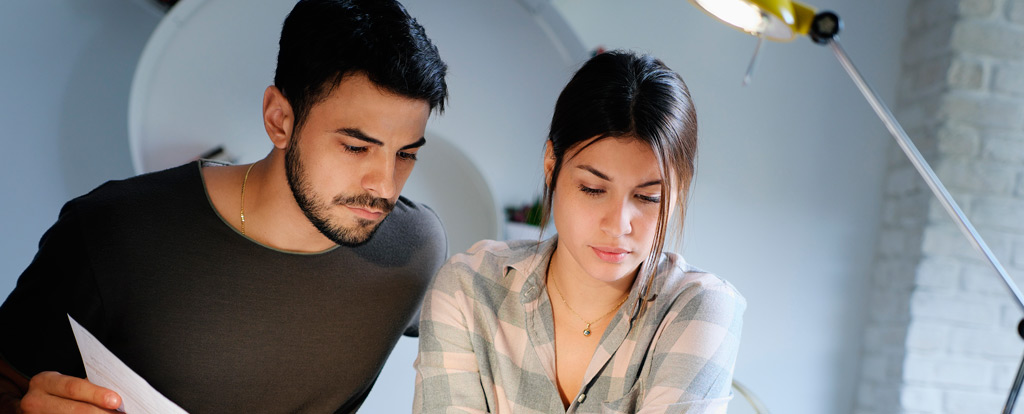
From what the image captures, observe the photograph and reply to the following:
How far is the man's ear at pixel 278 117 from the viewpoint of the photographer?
116 cm

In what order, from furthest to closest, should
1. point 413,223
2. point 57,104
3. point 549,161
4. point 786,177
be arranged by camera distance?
point 786,177 < point 57,104 < point 413,223 < point 549,161

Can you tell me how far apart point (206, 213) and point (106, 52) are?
633 millimetres

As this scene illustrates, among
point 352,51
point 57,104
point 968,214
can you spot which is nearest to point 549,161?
point 352,51

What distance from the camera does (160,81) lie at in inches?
55.1

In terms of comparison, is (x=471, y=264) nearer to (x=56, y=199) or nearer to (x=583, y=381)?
(x=583, y=381)

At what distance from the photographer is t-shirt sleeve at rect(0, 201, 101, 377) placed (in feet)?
3.54

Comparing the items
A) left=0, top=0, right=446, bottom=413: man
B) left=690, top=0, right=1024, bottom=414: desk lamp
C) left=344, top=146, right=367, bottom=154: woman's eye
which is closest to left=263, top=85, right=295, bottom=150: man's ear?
left=0, top=0, right=446, bottom=413: man

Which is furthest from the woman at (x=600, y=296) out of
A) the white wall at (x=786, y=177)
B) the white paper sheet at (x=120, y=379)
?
the white wall at (x=786, y=177)

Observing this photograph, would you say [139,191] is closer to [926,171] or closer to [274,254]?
[274,254]

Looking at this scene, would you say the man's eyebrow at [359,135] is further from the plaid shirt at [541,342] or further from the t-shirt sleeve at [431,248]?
the t-shirt sleeve at [431,248]

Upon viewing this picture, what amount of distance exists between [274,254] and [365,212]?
0.64 feet

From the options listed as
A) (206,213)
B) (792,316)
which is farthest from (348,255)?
(792,316)

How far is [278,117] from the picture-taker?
1173 mm

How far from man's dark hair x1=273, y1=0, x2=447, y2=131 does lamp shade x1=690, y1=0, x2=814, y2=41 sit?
17.0 inches
